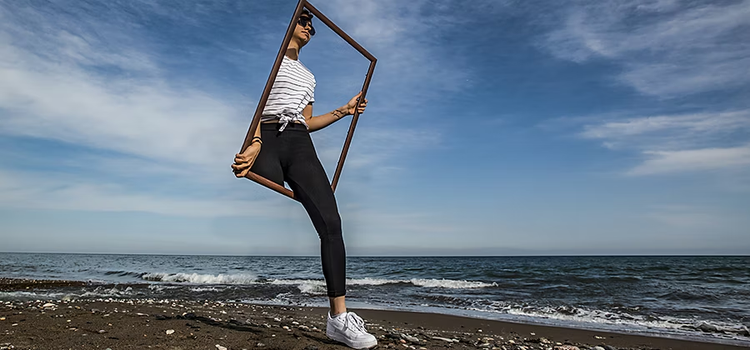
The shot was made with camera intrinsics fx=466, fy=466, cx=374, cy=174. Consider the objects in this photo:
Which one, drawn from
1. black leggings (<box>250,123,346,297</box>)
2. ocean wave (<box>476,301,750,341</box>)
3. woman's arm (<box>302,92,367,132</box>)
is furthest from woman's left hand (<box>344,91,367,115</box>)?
ocean wave (<box>476,301,750,341</box>)

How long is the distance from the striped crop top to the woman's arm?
7.6 inches

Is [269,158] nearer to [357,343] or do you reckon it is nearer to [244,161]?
[244,161]

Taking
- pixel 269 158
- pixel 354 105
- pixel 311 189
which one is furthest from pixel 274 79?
pixel 354 105

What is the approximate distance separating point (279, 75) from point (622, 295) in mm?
15698

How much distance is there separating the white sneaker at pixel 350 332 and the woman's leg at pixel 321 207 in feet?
0.32

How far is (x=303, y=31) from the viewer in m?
3.72

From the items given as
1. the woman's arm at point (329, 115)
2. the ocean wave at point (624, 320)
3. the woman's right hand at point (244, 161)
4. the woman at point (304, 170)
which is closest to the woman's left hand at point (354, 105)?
the woman's arm at point (329, 115)

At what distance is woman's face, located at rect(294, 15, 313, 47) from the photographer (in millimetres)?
3686

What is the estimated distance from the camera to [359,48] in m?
4.11

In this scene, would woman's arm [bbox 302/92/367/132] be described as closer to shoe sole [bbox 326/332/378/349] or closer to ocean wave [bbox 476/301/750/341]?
shoe sole [bbox 326/332/378/349]

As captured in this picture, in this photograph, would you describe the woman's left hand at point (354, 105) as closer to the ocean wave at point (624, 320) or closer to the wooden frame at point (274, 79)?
the wooden frame at point (274, 79)

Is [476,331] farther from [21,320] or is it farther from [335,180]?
[21,320]

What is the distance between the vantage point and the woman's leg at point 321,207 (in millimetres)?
3574

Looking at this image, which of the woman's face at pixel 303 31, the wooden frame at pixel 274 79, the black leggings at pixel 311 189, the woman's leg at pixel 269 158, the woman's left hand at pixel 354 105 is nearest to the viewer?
the wooden frame at pixel 274 79
